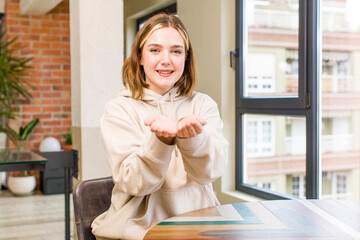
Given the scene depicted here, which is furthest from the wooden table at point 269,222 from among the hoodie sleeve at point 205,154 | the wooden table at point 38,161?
the wooden table at point 38,161

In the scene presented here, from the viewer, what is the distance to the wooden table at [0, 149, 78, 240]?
2529 mm

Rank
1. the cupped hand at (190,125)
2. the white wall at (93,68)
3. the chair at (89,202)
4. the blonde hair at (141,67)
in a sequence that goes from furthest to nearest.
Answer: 1. the white wall at (93,68)
2. the blonde hair at (141,67)
3. the chair at (89,202)
4. the cupped hand at (190,125)

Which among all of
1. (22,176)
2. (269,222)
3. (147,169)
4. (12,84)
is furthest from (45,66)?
(269,222)

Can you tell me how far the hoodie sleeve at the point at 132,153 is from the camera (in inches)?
51.7

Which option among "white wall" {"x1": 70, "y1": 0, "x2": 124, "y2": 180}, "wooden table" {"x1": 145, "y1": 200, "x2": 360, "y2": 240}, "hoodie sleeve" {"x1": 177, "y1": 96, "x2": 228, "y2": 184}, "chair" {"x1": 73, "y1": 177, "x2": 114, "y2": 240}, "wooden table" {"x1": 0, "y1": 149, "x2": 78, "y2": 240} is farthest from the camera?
"white wall" {"x1": 70, "y1": 0, "x2": 124, "y2": 180}

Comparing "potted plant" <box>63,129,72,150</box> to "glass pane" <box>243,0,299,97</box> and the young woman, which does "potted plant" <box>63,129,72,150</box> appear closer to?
"glass pane" <box>243,0,299,97</box>

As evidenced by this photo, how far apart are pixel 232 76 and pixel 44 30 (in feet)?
11.0

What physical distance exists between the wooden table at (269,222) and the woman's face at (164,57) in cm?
52

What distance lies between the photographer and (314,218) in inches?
48.4

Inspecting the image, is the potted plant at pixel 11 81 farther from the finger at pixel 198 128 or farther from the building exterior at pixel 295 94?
the finger at pixel 198 128

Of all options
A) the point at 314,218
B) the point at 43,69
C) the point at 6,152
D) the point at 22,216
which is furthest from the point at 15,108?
the point at 314,218

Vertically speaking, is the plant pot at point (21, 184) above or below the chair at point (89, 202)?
below

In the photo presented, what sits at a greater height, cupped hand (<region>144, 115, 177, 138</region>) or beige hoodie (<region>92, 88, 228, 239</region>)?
cupped hand (<region>144, 115, 177, 138</region>)

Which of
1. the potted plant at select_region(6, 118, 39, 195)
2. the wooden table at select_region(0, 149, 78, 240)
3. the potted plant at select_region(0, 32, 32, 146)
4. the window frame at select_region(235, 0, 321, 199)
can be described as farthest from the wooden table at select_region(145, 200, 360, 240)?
the potted plant at select_region(0, 32, 32, 146)
